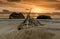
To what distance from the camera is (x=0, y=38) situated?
2.60 feet

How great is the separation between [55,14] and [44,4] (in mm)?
280

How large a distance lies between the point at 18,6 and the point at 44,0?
0.51 m

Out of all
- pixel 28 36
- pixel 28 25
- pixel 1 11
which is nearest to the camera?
pixel 28 36

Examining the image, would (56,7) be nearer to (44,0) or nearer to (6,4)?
(44,0)

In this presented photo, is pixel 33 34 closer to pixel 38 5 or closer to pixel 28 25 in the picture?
pixel 28 25

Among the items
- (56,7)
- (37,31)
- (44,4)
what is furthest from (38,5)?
(37,31)

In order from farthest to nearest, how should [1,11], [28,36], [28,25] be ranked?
[1,11]
[28,25]
[28,36]

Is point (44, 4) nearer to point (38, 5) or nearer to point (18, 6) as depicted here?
point (38, 5)

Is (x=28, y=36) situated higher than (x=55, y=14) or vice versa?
(x=28, y=36)

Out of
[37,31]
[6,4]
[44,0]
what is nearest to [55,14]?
[44,0]

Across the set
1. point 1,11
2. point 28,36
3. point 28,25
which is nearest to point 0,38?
point 28,36

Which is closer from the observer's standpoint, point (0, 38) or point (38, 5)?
point (0, 38)

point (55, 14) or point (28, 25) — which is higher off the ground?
point (28, 25)

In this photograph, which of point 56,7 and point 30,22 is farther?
point 56,7
